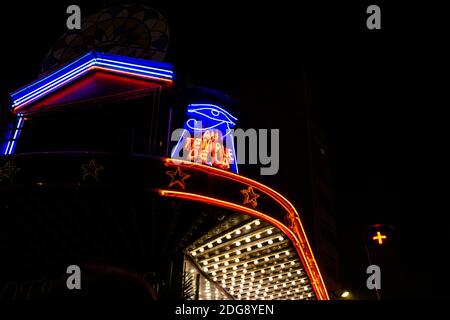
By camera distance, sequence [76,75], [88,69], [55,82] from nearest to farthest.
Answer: [88,69]
[76,75]
[55,82]

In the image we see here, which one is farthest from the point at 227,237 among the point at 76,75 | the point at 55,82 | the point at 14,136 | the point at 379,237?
the point at 55,82

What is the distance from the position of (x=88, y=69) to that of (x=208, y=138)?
549 centimetres

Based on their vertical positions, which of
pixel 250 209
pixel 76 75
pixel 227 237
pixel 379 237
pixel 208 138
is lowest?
pixel 379 237

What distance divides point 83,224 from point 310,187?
19463 millimetres

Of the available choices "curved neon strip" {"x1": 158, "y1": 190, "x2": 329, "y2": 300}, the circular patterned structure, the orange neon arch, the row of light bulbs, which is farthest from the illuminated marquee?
the row of light bulbs

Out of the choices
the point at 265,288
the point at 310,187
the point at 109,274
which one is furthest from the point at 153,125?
the point at 310,187

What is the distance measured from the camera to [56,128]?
16812mm

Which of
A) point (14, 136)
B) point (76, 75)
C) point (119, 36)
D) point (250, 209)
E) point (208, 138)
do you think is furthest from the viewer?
point (119, 36)

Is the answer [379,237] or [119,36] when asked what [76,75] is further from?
[379,237]

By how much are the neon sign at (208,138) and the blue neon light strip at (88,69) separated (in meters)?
1.65

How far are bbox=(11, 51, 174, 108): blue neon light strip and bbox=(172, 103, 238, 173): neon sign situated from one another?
1650 millimetres

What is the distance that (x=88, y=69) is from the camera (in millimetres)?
16906

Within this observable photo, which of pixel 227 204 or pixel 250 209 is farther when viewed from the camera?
pixel 250 209

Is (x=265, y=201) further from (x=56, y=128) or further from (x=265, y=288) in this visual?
(x=56, y=128)
